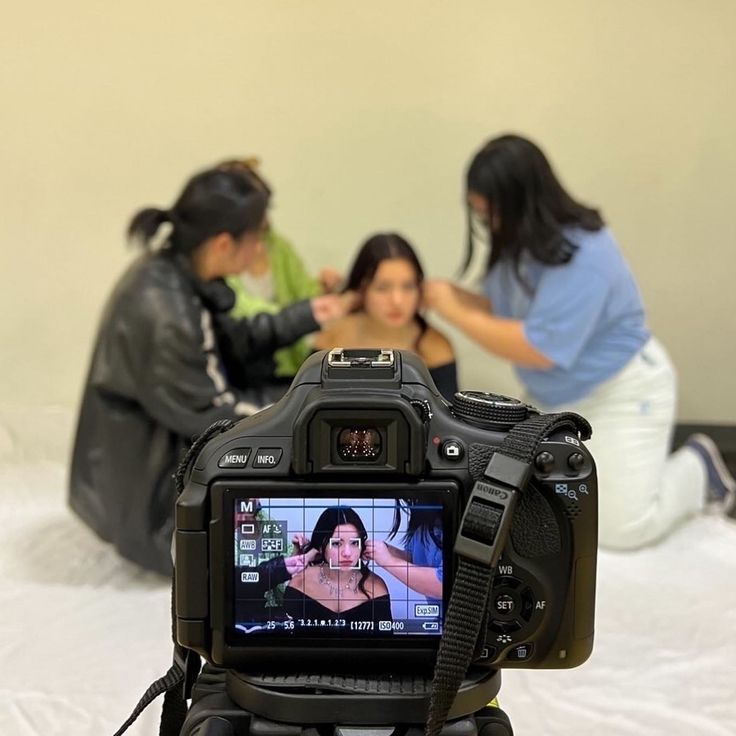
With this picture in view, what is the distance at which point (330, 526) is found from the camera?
681 millimetres

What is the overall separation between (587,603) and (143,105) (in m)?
1.88

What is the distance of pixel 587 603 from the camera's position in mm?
700

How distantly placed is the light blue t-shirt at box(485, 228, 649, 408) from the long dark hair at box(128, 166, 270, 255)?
532mm

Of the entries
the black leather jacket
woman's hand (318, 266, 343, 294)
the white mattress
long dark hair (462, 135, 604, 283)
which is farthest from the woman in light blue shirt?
the black leather jacket

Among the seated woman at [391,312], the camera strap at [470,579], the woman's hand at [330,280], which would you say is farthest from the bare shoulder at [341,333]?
the camera strap at [470,579]

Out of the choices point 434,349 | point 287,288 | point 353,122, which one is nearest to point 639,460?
point 434,349

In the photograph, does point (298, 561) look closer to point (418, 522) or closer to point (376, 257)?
point (418, 522)

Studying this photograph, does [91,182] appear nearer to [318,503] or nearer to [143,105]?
[143,105]

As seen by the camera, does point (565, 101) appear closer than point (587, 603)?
No

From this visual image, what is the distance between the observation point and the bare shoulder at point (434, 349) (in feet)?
6.06

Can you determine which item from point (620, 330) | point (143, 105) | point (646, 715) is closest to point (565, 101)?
point (620, 330)

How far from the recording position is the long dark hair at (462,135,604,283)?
1658 mm

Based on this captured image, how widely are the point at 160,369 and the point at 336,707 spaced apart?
3.00 ft

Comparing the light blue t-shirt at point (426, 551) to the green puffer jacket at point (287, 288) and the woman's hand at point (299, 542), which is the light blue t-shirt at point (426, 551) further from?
the green puffer jacket at point (287, 288)
